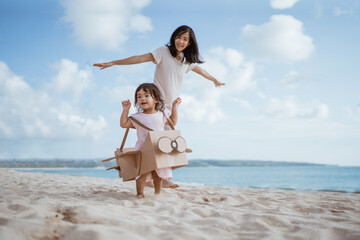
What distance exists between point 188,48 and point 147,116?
3.58 feet

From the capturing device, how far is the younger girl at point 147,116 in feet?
9.93

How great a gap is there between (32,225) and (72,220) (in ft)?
0.80

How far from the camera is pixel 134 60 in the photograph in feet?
10.8

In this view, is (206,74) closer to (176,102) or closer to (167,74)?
(167,74)

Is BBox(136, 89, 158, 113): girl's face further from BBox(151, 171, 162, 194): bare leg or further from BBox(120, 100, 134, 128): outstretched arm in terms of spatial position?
BBox(151, 171, 162, 194): bare leg

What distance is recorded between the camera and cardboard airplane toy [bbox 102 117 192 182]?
2.75 m

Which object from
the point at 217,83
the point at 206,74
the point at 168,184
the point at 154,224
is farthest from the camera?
the point at 217,83

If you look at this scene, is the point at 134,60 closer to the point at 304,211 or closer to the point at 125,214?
the point at 125,214

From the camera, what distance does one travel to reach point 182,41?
3.30m

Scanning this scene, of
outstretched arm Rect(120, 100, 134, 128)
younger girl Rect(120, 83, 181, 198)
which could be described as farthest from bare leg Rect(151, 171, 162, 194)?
outstretched arm Rect(120, 100, 134, 128)

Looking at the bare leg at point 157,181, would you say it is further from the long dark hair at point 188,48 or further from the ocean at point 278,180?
the ocean at point 278,180

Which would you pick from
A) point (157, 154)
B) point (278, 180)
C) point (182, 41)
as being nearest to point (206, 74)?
point (182, 41)

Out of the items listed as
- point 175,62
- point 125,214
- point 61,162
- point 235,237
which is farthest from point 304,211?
point 61,162

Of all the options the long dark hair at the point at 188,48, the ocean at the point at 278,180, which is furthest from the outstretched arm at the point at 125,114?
the ocean at the point at 278,180
